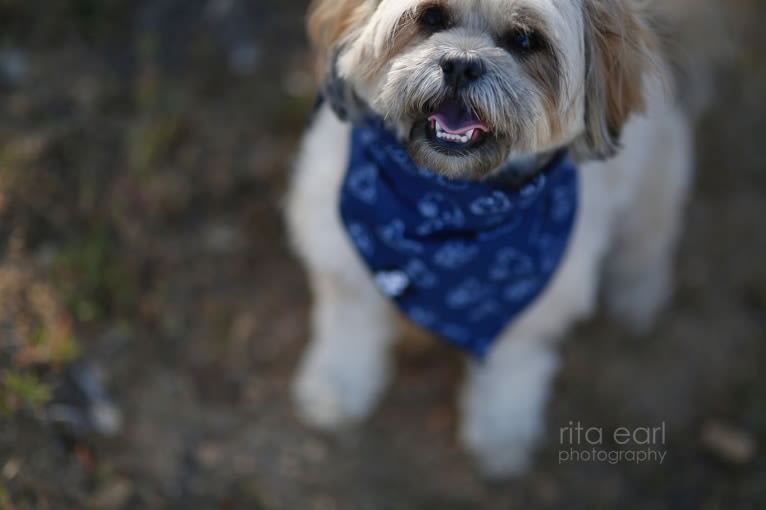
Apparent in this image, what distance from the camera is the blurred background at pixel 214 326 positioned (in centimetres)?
307

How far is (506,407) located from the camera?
328 cm

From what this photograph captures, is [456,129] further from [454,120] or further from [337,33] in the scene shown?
[337,33]

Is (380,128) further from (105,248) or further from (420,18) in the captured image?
(105,248)

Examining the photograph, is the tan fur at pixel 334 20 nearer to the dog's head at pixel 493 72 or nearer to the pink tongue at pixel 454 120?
the dog's head at pixel 493 72

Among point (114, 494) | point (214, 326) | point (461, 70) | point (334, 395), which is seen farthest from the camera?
point (214, 326)

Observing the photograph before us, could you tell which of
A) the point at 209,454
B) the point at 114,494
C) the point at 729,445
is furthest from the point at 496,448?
the point at 114,494

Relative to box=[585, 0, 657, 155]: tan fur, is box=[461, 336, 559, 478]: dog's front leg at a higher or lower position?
lower

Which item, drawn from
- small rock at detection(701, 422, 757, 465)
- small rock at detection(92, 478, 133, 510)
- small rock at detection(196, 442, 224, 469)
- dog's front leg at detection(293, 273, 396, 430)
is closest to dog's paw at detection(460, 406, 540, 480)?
dog's front leg at detection(293, 273, 396, 430)

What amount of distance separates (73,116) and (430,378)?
1973mm

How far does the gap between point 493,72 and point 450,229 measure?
667 millimetres

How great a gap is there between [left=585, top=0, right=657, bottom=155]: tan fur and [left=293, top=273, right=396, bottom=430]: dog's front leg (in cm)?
115

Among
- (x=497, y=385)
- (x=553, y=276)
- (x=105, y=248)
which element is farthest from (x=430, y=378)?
(x=105, y=248)

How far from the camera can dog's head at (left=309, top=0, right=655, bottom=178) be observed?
6.94 feet

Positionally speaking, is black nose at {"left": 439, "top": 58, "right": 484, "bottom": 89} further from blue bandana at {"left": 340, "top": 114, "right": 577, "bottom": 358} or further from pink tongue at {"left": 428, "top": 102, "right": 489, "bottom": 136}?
blue bandana at {"left": 340, "top": 114, "right": 577, "bottom": 358}
